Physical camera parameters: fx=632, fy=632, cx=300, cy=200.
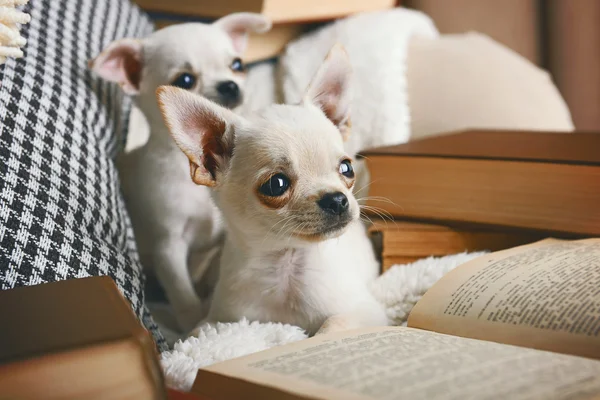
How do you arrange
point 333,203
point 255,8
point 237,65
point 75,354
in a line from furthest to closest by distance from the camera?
1. point 255,8
2. point 237,65
3. point 333,203
4. point 75,354

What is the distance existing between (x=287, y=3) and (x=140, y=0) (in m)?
0.41

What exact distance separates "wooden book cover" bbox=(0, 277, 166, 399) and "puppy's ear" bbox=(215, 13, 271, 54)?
34.9 inches

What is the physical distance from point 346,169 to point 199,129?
226 millimetres

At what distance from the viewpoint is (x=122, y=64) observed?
126 centimetres

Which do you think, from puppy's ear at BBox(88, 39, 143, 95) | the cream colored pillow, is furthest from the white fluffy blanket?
the cream colored pillow

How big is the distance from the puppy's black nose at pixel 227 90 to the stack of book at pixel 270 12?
47cm

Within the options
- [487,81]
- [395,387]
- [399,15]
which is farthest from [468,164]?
[399,15]

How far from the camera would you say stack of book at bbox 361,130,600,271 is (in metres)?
0.98

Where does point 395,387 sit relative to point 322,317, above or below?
above

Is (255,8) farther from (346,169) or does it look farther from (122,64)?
(346,169)

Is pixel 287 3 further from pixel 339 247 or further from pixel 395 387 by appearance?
pixel 395 387

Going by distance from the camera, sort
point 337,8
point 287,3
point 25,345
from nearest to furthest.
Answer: point 25,345
point 287,3
point 337,8

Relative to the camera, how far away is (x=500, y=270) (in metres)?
0.82

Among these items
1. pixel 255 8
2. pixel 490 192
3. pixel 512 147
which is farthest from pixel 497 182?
pixel 255 8
